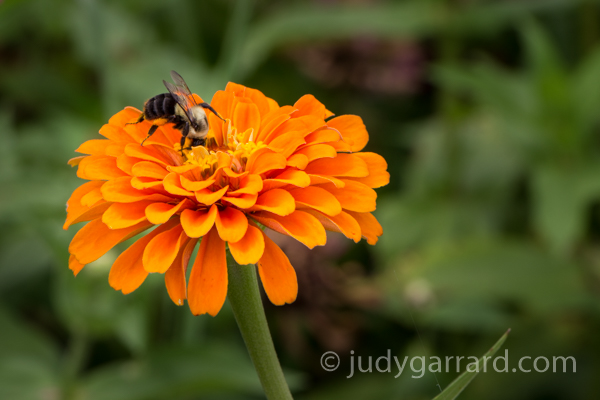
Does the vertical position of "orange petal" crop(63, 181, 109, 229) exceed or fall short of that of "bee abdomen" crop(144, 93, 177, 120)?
it falls short

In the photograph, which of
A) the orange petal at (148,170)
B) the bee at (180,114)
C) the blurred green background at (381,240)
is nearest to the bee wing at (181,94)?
the bee at (180,114)

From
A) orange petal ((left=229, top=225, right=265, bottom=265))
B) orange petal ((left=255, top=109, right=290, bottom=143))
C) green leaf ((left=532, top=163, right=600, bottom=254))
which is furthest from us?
green leaf ((left=532, top=163, right=600, bottom=254))

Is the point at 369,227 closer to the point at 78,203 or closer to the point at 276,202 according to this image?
the point at 276,202

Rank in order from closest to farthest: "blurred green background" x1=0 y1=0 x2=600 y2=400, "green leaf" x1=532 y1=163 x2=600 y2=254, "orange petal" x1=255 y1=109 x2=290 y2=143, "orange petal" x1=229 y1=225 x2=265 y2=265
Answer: "orange petal" x1=229 y1=225 x2=265 y2=265
"orange petal" x1=255 y1=109 x2=290 y2=143
"blurred green background" x1=0 y1=0 x2=600 y2=400
"green leaf" x1=532 y1=163 x2=600 y2=254

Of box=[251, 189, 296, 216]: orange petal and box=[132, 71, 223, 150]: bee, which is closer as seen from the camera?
box=[251, 189, 296, 216]: orange petal

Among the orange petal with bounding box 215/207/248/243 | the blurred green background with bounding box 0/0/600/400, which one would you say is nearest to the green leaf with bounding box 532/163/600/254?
the blurred green background with bounding box 0/0/600/400

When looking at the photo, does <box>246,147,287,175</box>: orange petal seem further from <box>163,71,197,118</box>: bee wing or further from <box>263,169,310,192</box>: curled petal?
<box>163,71,197,118</box>: bee wing

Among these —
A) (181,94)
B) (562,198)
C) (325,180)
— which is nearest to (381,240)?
(562,198)
